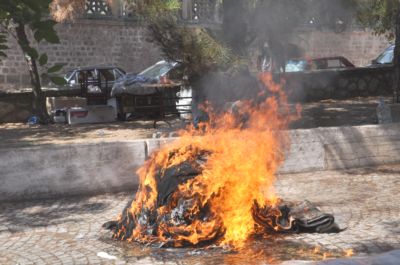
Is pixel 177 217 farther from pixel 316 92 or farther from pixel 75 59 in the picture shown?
pixel 75 59

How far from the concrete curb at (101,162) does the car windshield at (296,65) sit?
13136mm

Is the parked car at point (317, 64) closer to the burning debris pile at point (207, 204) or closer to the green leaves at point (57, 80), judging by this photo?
the burning debris pile at point (207, 204)

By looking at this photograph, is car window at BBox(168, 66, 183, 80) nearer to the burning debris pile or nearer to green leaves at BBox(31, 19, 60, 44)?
the burning debris pile

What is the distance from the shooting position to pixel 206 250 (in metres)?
5.00

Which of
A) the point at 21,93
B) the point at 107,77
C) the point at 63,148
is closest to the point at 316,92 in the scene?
the point at 107,77

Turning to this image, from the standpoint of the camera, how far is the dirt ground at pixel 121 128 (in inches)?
466

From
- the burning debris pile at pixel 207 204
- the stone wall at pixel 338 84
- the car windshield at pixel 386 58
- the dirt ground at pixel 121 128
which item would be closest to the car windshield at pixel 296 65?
the car windshield at pixel 386 58

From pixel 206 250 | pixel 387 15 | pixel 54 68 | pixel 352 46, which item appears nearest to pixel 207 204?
pixel 206 250

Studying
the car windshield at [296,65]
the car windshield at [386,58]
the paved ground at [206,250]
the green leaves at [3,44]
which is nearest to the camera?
the green leaves at [3,44]

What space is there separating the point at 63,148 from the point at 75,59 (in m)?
20.3

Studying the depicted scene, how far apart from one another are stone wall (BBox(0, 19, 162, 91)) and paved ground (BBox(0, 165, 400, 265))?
63.4 feet

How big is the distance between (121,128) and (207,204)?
8.28 metres

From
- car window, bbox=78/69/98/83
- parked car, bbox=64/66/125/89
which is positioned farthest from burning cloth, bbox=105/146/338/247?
parked car, bbox=64/66/125/89

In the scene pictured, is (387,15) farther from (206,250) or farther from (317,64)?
(206,250)
